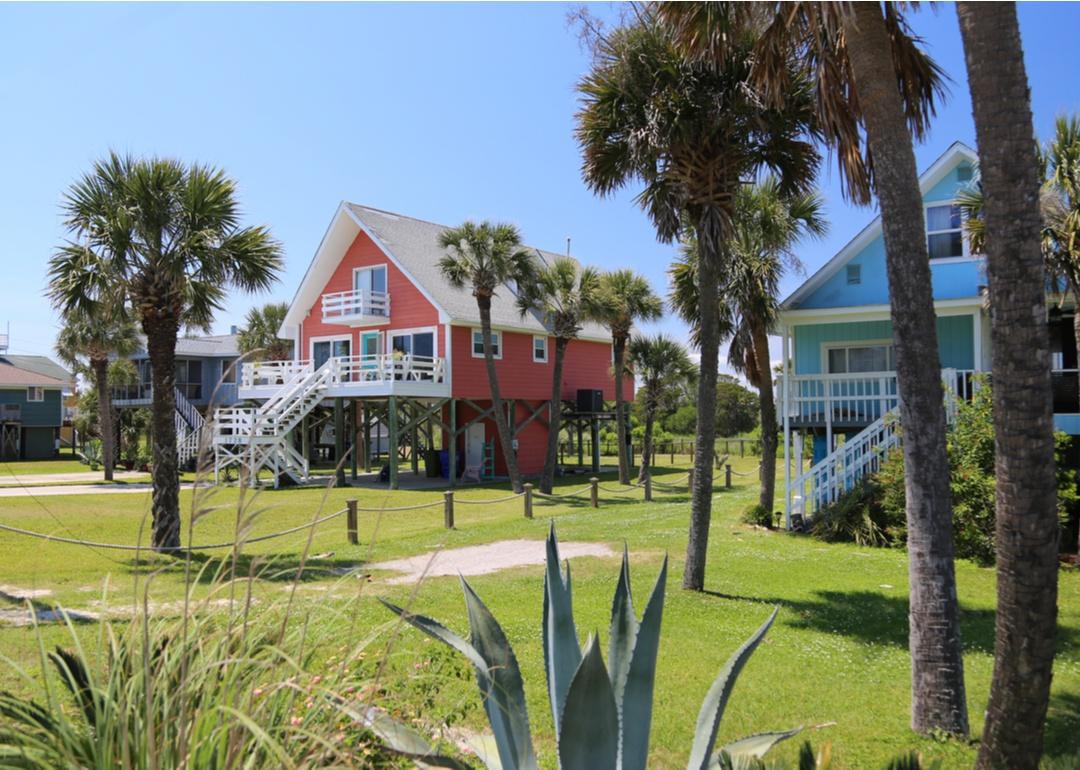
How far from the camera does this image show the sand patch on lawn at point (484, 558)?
38.1 feet

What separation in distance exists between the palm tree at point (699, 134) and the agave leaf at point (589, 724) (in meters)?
7.05

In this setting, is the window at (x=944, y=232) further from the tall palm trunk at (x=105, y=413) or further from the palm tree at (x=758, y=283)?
the tall palm trunk at (x=105, y=413)

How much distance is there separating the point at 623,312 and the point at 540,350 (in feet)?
22.9

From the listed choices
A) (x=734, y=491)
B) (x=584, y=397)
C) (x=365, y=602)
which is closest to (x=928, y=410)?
(x=365, y=602)

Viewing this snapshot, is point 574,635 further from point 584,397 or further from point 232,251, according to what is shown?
point 584,397

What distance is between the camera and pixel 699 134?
33.0 ft

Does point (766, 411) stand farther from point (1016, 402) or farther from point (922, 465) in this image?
point (1016, 402)

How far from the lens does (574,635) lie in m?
3.49

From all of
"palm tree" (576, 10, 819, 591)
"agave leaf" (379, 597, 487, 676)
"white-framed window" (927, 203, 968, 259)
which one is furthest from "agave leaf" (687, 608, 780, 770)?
"white-framed window" (927, 203, 968, 259)

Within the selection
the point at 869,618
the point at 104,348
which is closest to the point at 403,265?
the point at 104,348

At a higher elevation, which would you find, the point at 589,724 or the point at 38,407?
the point at 38,407

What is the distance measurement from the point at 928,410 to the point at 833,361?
48.8 feet

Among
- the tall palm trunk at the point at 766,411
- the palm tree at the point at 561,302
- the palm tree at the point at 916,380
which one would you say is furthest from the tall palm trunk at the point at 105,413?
the palm tree at the point at 916,380

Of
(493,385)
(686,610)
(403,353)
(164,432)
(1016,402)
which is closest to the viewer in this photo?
(1016,402)
